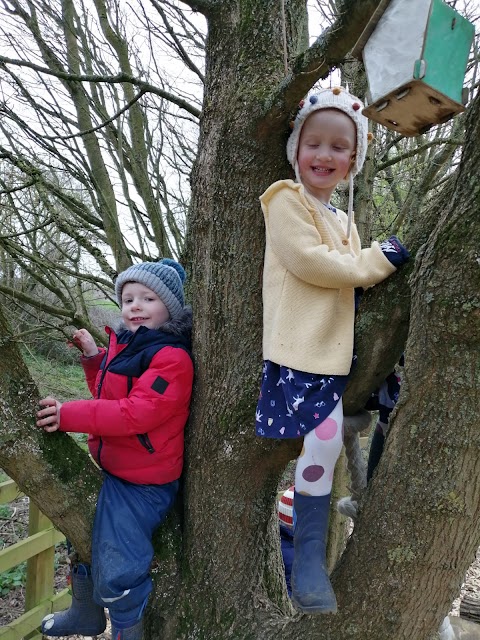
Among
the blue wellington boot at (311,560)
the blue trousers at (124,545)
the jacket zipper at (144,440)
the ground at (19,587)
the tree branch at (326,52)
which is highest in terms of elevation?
the tree branch at (326,52)

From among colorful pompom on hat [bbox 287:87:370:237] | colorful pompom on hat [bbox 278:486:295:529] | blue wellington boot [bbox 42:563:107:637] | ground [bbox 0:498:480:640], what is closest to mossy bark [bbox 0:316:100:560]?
blue wellington boot [bbox 42:563:107:637]

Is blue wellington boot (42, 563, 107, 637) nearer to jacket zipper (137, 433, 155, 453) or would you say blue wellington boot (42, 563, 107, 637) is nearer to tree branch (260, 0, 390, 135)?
jacket zipper (137, 433, 155, 453)

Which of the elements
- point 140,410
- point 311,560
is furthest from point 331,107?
point 311,560

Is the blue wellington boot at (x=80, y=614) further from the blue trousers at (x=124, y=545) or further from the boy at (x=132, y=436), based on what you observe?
the blue trousers at (x=124, y=545)

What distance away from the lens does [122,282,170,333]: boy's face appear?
208 centimetres

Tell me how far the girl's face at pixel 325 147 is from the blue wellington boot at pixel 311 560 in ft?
3.53

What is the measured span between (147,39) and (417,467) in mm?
3511

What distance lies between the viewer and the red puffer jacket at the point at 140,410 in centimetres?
176

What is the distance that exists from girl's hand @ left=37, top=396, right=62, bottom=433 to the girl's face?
3.97ft

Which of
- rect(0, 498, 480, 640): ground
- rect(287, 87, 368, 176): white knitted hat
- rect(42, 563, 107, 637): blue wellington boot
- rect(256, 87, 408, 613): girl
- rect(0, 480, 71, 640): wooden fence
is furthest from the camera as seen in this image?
rect(0, 498, 480, 640): ground

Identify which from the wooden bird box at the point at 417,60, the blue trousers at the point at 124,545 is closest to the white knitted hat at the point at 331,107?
the wooden bird box at the point at 417,60

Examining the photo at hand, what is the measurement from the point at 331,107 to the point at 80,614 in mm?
2151

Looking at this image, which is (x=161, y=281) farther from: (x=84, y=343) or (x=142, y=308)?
(x=84, y=343)

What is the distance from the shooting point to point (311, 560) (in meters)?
1.52
